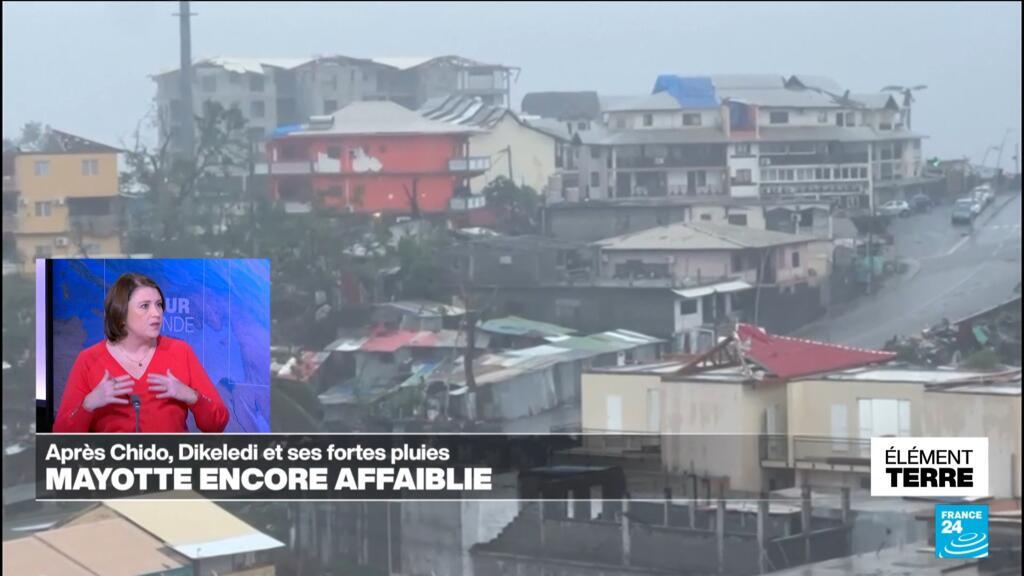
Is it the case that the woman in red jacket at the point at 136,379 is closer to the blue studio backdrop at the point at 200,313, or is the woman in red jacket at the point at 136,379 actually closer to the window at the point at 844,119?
the blue studio backdrop at the point at 200,313

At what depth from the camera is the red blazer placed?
11.6 ft

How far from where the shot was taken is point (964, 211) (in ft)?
12.6

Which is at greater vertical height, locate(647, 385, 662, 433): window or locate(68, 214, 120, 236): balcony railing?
locate(68, 214, 120, 236): balcony railing

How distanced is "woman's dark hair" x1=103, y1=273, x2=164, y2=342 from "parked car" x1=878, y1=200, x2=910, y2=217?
1495 millimetres

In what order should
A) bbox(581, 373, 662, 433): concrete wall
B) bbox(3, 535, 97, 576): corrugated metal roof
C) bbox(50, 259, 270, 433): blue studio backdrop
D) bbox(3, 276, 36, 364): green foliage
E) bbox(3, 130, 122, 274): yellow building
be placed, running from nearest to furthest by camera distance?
bbox(50, 259, 270, 433): blue studio backdrop
bbox(3, 535, 97, 576): corrugated metal roof
bbox(581, 373, 662, 433): concrete wall
bbox(3, 130, 122, 274): yellow building
bbox(3, 276, 36, 364): green foliage

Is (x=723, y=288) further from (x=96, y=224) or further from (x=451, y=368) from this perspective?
(x=96, y=224)

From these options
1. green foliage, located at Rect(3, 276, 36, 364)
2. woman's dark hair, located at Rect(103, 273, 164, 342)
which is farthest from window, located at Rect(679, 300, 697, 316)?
green foliage, located at Rect(3, 276, 36, 364)

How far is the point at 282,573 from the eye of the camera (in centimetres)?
376

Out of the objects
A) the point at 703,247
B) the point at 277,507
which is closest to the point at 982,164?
the point at 703,247

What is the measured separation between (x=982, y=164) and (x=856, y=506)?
0.76m

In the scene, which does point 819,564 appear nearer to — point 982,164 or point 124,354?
point 982,164

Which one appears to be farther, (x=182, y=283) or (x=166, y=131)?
(x=166, y=131)

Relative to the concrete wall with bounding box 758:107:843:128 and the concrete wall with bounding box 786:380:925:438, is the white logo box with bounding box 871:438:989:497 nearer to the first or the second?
the concrete wall with bounding box 786:380:925:438

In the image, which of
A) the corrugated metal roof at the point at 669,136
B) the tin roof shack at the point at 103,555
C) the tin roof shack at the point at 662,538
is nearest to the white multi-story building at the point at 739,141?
the corrugated metal roof at the point at 669,136
